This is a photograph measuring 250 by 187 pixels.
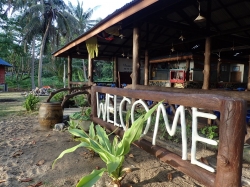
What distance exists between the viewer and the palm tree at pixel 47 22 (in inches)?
707

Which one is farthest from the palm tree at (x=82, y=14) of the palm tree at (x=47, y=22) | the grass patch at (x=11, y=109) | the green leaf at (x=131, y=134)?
the green leaf at (x=131, y=134)

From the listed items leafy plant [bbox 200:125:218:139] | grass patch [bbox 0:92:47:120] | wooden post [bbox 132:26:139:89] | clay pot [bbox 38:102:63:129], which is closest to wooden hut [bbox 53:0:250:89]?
wooden post [bbox 132:26:139:89]

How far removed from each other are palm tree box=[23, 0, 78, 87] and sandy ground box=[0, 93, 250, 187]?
57.7 ft

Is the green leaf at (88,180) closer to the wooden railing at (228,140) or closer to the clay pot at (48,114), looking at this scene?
the wooden railing at (228,140)

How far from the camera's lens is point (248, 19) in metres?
5.85

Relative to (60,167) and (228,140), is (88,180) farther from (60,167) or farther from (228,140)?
(60,167)

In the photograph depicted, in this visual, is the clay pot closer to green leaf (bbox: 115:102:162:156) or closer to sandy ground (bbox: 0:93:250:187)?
sandy ground (bbox: 0:93:250:187)

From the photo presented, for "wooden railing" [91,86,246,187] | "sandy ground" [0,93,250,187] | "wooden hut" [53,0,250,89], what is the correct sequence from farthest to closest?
"wooden hut" [53,0,250,89] < "sandy ground" [0,93,250,187] < "wooden railing" [91,86,246,187]

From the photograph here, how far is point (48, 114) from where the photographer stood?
4.69 metres

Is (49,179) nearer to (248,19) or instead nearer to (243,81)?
(248,19)

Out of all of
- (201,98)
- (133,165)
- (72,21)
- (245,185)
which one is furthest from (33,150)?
(72,21)

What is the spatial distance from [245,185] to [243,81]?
15.6 m

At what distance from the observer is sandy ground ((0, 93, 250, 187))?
2287 millimetres

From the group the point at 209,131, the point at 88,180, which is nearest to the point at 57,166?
the point at 88,180
